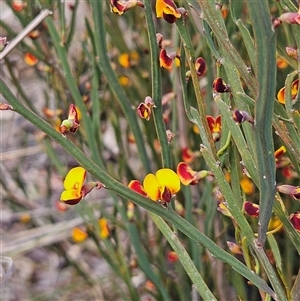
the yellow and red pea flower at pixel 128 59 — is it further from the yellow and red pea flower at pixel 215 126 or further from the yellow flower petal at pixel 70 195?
the yellow flower petal at pixel 70 195

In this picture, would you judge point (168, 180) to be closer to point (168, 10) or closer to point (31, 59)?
point (168, 10)

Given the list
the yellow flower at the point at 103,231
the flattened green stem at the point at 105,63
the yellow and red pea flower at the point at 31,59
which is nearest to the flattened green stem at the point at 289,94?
the flattened green stem at the point at 105,63

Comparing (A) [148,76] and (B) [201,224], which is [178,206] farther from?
(A) [148,76]

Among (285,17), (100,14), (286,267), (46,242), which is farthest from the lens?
(46,242)

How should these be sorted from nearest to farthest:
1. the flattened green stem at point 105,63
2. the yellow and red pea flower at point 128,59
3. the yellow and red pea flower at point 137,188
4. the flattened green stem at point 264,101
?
the flattened green stem at point 264,101 → the yellow and red pea flower at point 137,188 → the flattened green stem at point 105,63 → the yellow and red pea flower at point 128,59

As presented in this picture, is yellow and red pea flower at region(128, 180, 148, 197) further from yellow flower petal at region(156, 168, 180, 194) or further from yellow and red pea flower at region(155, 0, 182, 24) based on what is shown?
yellow and red pea flower at region(155, 0, 182, 24)

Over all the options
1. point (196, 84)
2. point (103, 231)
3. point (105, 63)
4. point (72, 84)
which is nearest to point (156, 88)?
point (196, 84)

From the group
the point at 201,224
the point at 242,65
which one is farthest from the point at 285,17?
the point at 201,224
